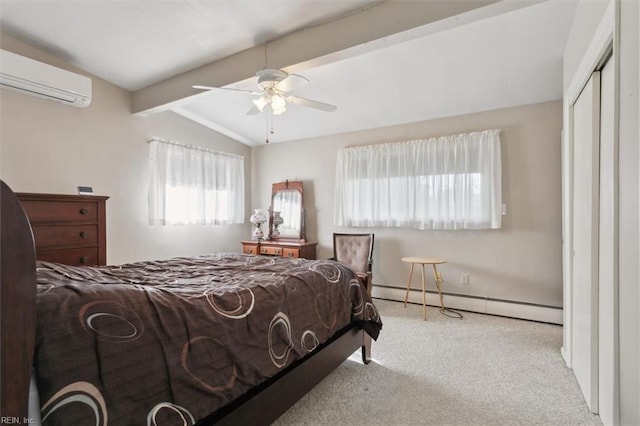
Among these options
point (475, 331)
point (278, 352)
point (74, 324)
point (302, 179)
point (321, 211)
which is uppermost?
point (302, 179)

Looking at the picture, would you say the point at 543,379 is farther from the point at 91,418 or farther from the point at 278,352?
the point at 91,418

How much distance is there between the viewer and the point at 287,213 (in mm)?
5133

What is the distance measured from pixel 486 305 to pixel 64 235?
14.1 feet

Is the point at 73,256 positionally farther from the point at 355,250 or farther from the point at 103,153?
the point at 355,250

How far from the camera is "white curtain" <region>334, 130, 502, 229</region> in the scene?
146 inches

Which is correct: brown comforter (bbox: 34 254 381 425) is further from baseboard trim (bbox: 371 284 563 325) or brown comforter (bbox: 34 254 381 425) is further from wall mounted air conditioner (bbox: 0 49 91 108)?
baseboard trim (bbox: 371 284 563 325)

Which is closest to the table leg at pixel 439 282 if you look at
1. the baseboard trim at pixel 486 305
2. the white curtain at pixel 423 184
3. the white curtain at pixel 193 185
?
the baseboard trim at pixel 486 305

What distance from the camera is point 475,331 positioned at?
3186 mm

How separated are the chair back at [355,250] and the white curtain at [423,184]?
25 cm

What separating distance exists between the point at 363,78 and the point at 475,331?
2825 mm

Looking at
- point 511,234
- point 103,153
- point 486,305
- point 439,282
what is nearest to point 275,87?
point 103,153

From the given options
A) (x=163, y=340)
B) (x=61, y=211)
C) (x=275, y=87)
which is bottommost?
(x=163, y=340)

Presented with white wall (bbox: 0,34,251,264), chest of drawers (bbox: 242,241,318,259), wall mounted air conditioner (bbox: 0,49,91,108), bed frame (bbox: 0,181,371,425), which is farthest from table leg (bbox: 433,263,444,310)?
wall mounted air conditioner (bbox: 0,49,91,108)

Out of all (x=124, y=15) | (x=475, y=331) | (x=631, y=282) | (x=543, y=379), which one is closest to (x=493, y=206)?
(x=475, y=331)
